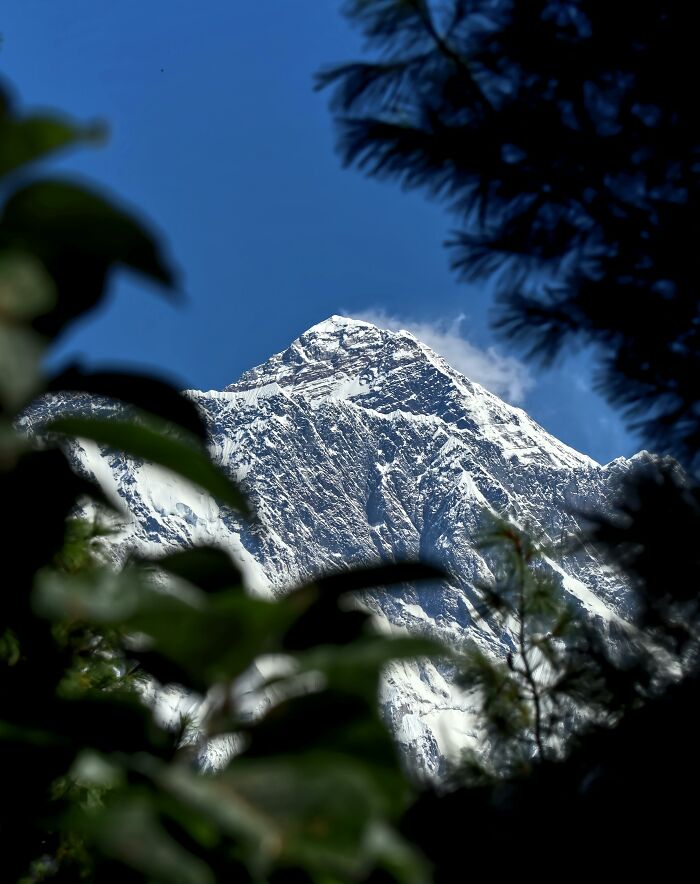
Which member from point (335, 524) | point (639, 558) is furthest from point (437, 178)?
point (335, 524)

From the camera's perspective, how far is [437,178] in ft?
10.8

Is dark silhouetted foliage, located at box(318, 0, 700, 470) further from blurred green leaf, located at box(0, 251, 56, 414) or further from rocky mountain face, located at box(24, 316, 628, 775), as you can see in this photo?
rocky mountain face, located at box(24, 316, 628, 775)

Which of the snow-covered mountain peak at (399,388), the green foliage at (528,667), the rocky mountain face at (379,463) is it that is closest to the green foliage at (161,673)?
the green foliage at (528,667)

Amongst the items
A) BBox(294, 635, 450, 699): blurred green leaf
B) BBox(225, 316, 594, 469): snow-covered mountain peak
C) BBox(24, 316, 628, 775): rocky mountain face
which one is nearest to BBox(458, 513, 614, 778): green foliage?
BBox(294, 635, 450, 699): blurred green leaf

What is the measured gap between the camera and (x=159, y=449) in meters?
0.48

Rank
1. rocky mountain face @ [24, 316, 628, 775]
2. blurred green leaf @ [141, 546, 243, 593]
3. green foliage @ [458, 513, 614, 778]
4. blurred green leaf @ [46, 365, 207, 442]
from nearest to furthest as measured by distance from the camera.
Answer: blurred green leaf @ [141, 546, 243, 593]
blurred green leaf @ [46, 365, 207, 442]
green foliage @ [458, 513, 614, 778]
rocky mountain face @ [24, 316, 628, 775]

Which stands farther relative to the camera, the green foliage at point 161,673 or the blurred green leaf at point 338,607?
the blurred green leaf at point 338,607

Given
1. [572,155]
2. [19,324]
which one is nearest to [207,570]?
[19,324]

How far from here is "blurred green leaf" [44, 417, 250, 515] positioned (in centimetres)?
47

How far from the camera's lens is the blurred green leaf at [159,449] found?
1.53ft

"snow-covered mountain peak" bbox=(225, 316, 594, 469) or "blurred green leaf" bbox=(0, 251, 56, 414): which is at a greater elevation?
"snow-covered mountain peak" bbox=(225, 316, 594, 469)

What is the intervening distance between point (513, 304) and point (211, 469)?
303 cm

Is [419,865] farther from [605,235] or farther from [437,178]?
[437,178]

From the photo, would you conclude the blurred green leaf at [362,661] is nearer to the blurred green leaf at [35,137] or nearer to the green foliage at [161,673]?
the green foliage at [161,673]
